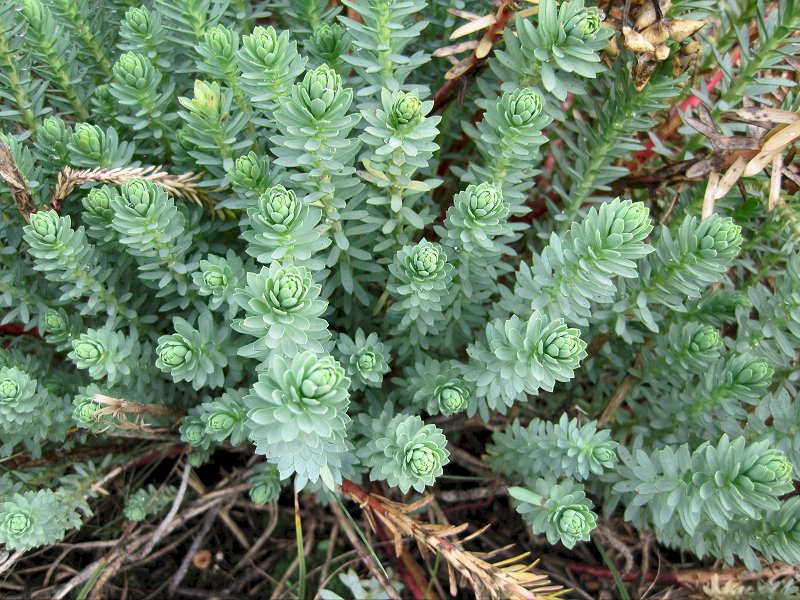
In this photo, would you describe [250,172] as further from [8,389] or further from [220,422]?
[8,389]

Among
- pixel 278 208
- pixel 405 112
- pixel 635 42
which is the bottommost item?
pixel 278 208

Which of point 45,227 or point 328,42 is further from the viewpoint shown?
point 328,42

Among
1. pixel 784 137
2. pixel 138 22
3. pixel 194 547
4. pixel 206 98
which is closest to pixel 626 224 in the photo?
pixel 784 137

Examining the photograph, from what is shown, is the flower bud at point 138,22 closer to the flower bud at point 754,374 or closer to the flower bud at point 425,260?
the flower bud at point 425,260

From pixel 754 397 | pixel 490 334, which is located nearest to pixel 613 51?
pixel 490 334

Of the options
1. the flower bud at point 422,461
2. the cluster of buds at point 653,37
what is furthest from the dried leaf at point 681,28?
the flower bud at point 422,461

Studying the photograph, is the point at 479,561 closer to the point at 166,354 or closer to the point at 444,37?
the point at 166,354
